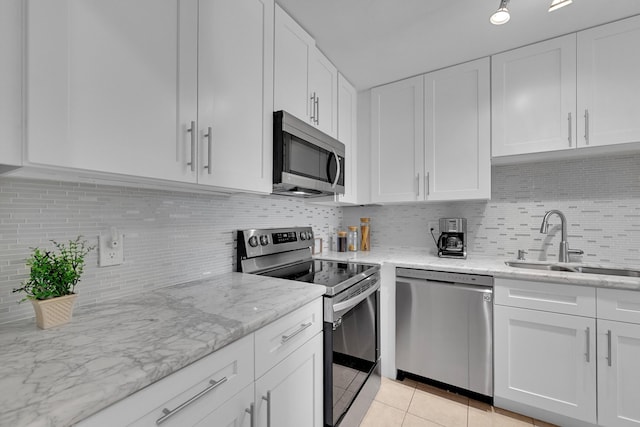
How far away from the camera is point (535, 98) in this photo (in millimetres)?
1813

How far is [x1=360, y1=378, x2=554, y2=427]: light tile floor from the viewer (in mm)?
1618

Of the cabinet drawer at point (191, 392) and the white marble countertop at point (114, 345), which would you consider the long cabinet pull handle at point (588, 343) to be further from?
the cabinet drawer at point (191, 392)

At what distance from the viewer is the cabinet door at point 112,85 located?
66cm

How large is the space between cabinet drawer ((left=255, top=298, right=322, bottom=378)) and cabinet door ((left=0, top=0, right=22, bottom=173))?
0.79 metres

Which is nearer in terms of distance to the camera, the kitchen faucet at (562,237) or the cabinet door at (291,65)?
the cabinet door at (291,65)

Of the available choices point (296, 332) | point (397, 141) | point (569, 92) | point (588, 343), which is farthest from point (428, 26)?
Result: point (588, 343)

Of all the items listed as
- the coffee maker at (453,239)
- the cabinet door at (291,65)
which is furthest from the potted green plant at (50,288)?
the coffee maker at (453,239)

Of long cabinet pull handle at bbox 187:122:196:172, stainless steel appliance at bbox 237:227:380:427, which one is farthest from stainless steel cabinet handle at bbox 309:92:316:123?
long cabinet pull handle at bbox 187:122:196:172

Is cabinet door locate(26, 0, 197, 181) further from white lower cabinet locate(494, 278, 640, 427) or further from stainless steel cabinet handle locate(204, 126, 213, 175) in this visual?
white lower cabinet locate(494, 278, 640, 427)

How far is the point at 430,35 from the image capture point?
5.62 ft

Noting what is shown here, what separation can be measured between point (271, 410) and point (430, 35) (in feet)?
7.04

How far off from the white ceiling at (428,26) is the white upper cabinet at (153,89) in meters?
0.45

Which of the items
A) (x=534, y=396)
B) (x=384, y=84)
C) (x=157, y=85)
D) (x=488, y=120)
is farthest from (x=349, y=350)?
(x=384, y=84)

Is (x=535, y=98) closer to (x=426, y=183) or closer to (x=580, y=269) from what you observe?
(x=426, y=183)
